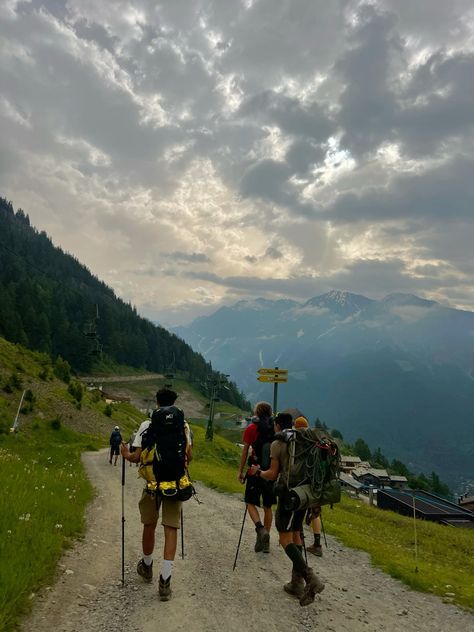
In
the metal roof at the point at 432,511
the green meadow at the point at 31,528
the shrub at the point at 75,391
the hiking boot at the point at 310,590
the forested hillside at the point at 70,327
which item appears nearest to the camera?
the green meadow at the point at 31,528

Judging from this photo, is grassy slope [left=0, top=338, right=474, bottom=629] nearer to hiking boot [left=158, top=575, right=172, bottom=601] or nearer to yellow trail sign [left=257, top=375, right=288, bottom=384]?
hiking boot [left=158, top=575, right=172, bottom=601]

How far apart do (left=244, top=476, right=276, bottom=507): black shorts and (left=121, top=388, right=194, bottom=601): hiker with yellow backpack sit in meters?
3.29

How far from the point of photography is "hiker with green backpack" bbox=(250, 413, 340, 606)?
7402 millimetres

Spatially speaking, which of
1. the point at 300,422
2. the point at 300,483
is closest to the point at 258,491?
the point at 300,422

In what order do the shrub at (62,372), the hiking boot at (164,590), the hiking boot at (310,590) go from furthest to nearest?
1. the shrub at (62,372)
2. the hiking boot at (310,590)
3. the hiking boot at (164,590)

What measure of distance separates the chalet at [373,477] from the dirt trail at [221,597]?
129563 millimetres

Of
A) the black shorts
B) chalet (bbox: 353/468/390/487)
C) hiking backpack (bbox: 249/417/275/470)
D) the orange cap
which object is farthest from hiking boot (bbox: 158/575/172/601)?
chalet (bbox: 353/468/390/487)

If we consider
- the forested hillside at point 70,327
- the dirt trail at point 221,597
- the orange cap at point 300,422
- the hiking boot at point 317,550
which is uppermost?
the forested hillside at point 70,327

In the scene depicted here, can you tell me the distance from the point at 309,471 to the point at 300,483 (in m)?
0.29

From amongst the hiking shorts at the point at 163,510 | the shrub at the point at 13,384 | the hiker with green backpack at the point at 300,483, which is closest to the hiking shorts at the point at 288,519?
the hiker with green backpack at the point at 300,483

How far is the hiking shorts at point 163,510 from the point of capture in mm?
7418

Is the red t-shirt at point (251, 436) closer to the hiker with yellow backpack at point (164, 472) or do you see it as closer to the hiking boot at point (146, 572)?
the hiker with yellow backpack at point (164, 472)

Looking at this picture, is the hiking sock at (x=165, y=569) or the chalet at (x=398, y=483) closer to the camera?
the hiking sock at (x=165, y=569)

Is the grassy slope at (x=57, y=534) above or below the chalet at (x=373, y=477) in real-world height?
above
